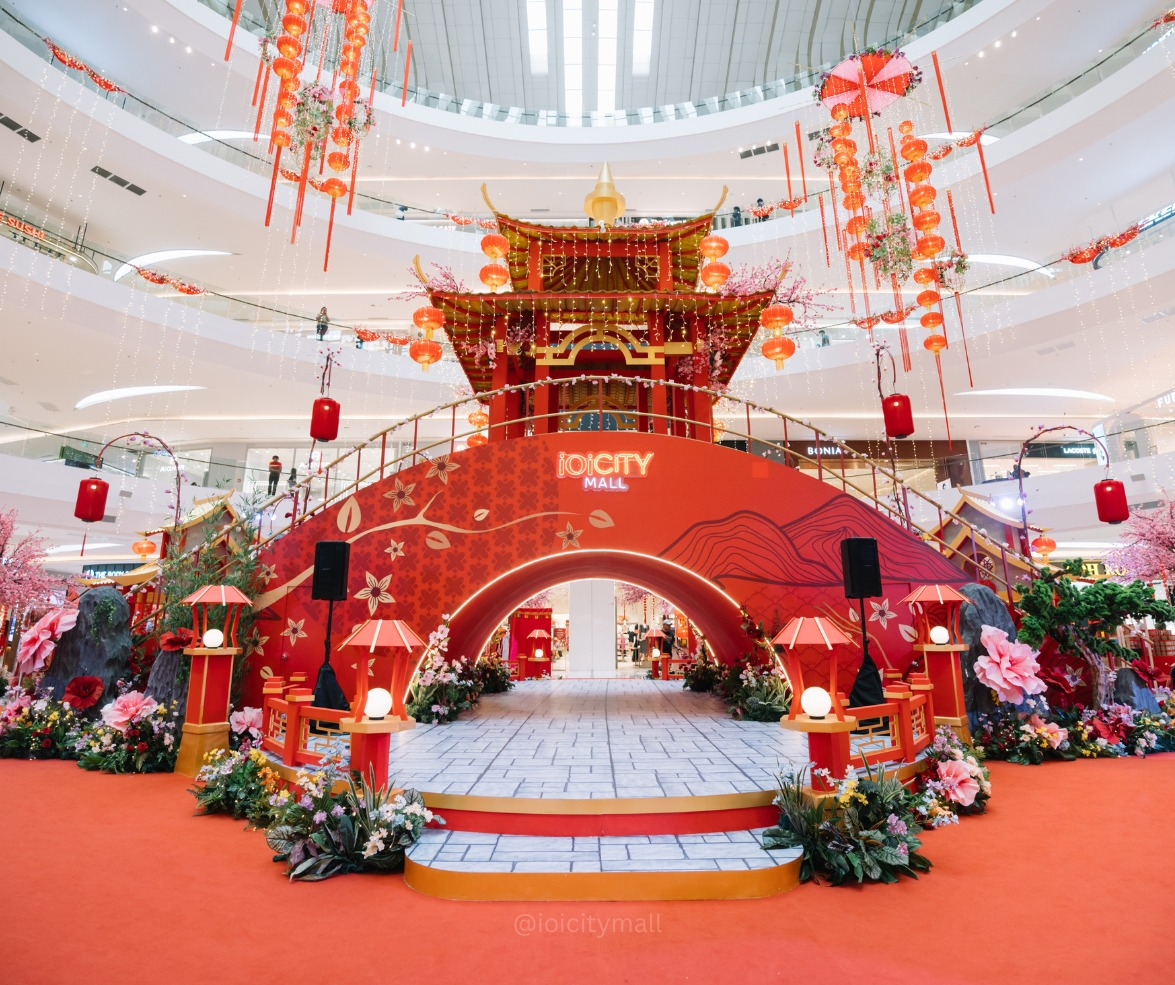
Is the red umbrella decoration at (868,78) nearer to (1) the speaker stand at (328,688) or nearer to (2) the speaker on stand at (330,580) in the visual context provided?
(2) the speaker on stand at (330,580)

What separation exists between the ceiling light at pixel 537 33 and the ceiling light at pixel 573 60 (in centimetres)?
65

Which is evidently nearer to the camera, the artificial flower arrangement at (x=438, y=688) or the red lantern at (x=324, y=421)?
the artificial flower arrangement at (x=438, y=688)

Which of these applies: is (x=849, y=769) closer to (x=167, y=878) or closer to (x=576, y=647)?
(x=167, y=878)

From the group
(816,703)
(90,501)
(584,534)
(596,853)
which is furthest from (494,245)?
(596,853)

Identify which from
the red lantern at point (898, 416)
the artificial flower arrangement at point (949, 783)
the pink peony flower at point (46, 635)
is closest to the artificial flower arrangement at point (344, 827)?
the artificial flower arrangement at point (949, 783)

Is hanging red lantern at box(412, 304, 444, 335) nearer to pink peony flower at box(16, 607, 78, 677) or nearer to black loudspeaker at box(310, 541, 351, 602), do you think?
black loudspeaker at box(310, 541, 351, 602)

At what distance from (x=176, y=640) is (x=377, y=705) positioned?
12.7 ft

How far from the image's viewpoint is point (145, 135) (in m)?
14.2

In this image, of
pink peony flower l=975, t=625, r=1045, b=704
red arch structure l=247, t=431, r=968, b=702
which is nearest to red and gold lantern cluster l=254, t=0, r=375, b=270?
red arch structure l=247, t=431, r=968, b=702

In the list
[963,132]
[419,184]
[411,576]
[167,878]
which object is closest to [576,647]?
[411,576]

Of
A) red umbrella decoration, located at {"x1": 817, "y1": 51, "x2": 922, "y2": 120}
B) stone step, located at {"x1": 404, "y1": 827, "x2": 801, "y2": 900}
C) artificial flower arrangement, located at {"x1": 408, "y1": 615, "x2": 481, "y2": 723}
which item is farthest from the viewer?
red umbrella decoration, located at {"x1": 817, "y1": 51, "x2": 922, "y2": 120}

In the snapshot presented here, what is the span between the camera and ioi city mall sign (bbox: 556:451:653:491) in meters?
7.65

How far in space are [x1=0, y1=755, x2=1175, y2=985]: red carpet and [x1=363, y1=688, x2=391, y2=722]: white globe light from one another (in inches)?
37.8

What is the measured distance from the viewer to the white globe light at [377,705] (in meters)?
4.29
